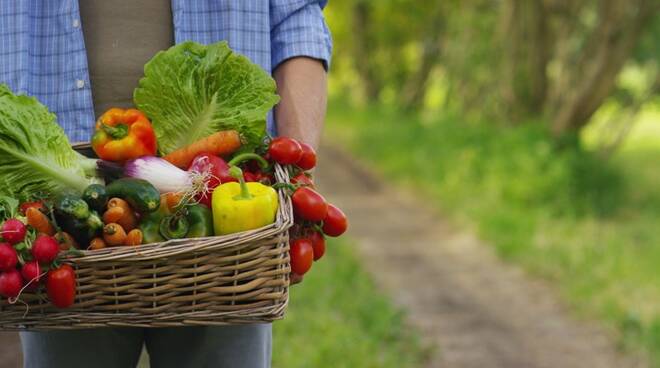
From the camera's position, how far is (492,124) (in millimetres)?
13039

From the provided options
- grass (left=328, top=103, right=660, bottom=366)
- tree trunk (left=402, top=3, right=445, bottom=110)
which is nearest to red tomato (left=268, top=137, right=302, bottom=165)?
grass (left=328, top=103, right=660, bottom=366)

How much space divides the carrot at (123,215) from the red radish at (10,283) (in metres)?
0.20

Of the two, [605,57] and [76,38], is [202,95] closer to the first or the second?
[76,38]

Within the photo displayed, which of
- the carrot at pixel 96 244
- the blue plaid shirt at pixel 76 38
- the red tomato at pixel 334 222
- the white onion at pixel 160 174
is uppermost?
the blue plaid shirt at pixel 76 38

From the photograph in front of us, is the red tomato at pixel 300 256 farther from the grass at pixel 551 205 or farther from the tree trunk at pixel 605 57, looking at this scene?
the tree trunk at pixel 605 57

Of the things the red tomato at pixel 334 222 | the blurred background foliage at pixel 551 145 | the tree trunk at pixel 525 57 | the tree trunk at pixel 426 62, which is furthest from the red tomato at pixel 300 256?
the tree trunk at pixel 426 62

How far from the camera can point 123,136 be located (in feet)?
7.48

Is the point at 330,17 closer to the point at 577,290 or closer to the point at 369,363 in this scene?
the point at 577,290

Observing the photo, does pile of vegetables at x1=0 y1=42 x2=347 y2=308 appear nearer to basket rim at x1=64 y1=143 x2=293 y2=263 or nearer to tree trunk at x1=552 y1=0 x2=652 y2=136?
basket rim at x1=64 y1=143 x2=293 y2=263

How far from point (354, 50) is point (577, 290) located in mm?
16080

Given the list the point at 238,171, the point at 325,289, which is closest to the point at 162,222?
the point at 238,171

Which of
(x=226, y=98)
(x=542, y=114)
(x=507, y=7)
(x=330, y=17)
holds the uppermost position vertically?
(x=330, y=17)

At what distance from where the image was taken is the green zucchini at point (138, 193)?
2119 millimetres

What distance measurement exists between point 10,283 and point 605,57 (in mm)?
9461
